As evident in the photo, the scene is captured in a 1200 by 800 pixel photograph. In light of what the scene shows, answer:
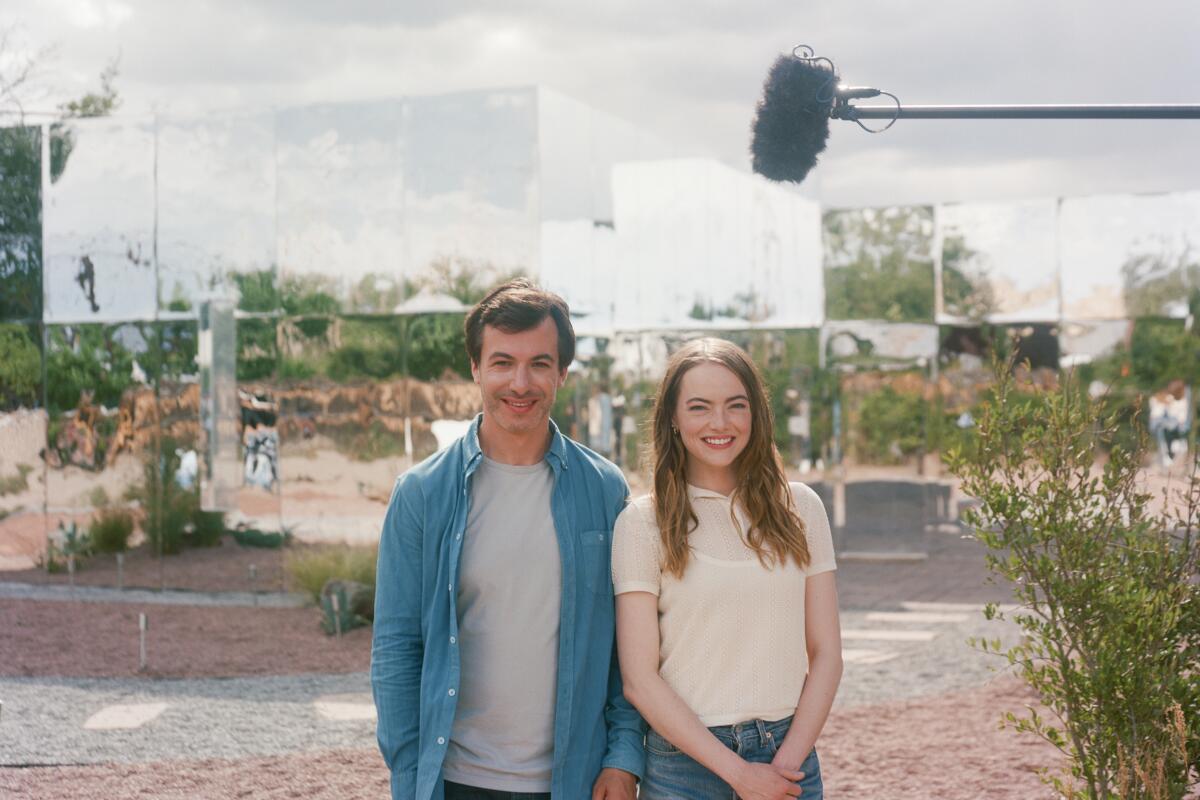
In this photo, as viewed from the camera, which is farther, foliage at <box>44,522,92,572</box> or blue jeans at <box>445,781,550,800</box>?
foliage at <box>44,522,92,572</box>

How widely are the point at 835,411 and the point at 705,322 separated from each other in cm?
219

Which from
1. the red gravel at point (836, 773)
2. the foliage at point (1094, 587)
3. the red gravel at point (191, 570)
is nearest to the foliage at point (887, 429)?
the red gravel at point (191, 570)

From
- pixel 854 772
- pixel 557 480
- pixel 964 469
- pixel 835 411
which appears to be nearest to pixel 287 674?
pixel 854 772

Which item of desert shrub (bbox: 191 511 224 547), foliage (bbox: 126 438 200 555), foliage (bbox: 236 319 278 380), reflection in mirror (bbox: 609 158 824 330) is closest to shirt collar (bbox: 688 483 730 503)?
reflection in mirror (bbox: 609 158 824 330)

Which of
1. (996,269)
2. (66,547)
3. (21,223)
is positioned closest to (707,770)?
(66,547)

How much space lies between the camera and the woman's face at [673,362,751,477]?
10.4 feet

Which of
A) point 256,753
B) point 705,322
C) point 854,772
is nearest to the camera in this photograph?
point 854,772

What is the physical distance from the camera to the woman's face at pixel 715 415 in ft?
10.4

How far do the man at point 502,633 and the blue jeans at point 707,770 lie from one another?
54 mm

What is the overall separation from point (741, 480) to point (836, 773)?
3783mm

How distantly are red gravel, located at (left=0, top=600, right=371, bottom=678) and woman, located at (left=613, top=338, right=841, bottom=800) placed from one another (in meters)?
6.38

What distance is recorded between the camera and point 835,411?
15609mm

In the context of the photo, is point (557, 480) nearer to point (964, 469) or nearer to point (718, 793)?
point (718, 793)

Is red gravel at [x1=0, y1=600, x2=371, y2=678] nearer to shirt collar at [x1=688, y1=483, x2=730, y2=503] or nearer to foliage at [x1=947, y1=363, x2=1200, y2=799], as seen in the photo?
foliage at [x1=947, y1=363, x2=1200, y2=799]
